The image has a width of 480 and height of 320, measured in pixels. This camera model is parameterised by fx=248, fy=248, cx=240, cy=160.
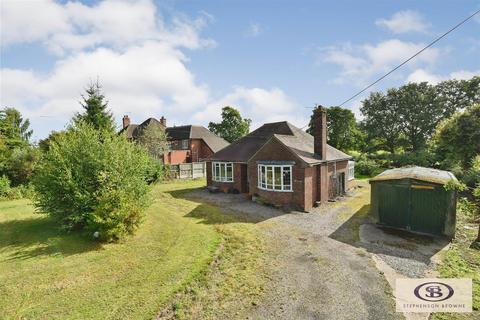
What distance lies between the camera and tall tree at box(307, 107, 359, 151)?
45.9 metres

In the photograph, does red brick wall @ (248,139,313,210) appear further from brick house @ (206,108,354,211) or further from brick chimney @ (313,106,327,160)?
brick chimney @ (313,106,327,160)

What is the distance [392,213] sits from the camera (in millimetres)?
12805

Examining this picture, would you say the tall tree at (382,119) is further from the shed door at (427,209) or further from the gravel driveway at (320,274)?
the shed door at (427,209)

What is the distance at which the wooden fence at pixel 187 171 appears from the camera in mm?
29312

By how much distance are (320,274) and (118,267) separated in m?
7.03

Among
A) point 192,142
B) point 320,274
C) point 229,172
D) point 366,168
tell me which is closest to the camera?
point 320,274

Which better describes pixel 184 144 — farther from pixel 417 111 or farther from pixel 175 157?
pixel 417 111

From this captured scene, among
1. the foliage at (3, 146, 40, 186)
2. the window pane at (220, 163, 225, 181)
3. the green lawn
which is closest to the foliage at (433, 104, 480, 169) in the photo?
the window pane at (220, 163, 225, 181)

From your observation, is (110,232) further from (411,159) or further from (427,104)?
(427,104)

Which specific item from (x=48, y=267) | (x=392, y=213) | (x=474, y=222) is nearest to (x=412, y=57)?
(x=392, y=213)

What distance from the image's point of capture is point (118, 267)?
8781mm

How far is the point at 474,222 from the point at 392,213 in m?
5.37

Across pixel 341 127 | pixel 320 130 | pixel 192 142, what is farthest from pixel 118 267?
pixel 341 127

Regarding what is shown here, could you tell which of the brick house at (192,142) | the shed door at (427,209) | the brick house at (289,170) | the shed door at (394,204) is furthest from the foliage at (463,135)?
the brick house at (192,142)
